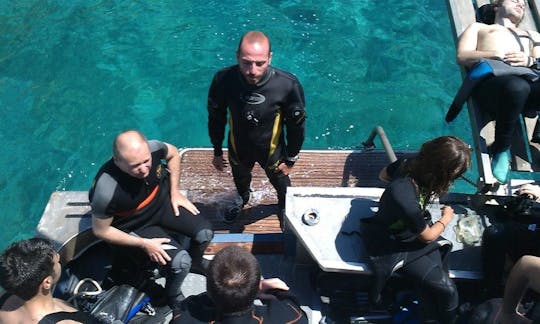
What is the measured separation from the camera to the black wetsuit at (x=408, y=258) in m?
3.08

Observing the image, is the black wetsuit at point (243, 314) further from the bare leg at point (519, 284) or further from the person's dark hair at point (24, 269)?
the bare leg at point (519, 284)

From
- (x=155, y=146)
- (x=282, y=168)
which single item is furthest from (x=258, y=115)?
(x=155, y=146)

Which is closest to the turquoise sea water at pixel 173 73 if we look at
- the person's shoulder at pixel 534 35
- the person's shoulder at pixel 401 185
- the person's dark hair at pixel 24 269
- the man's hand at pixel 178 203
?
the person's shoulder at pixel 534 35

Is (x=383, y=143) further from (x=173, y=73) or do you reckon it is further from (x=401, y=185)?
(x=173, y=73)

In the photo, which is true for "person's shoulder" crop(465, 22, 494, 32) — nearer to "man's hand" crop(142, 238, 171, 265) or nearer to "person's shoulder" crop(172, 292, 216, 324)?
"man's hand" crop(142, 238, 171, 265)

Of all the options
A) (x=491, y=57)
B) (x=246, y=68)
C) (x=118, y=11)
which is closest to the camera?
(x=246, y=68)

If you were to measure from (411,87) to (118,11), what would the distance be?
5.03m

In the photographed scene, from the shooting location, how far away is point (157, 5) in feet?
27.5

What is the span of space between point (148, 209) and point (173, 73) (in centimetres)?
453

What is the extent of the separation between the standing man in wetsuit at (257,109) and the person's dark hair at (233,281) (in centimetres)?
156

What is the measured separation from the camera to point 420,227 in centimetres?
295

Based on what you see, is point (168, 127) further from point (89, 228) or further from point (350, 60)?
point (89, 228)

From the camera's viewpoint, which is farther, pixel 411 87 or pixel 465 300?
pixel 411 87

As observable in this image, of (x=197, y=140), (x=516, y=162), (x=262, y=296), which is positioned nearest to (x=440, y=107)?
(x=516, y=162)
